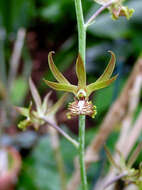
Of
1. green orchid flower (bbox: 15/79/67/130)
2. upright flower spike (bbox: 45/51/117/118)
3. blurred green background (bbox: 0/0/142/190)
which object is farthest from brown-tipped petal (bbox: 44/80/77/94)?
blurred green background (bbox: 0/0/142/190)

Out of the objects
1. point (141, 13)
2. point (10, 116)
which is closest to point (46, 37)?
point (10, 116)

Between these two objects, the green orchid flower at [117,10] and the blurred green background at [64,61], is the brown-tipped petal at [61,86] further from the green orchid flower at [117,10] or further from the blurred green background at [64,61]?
the blurred green background at [64,61]

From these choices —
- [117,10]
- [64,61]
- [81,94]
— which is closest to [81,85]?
[81,94]

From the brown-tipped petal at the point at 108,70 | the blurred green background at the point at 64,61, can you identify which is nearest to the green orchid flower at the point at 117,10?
the brown-tipped petal at the point at 108,70

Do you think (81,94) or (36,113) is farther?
(36,113)

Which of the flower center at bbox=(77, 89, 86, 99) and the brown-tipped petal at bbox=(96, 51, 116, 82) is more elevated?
the brown-tipped petal at bbox=(96, 51, 116, 82)

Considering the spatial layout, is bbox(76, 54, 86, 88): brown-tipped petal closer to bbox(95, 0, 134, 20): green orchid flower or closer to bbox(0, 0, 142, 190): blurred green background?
bbox(95, 0, 134, 20): green orchid flower

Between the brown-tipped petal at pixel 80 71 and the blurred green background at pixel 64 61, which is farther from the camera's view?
the blurred green background at pixel 64 61

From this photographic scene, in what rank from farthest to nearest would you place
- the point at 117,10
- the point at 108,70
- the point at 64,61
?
the point at 64,61, the point at 117,10, the point at 108,70

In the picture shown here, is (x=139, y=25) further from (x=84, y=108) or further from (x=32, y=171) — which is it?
(x=84, y=108)

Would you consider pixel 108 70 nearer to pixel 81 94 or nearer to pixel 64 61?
pixel 81 94

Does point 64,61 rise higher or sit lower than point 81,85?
higher
